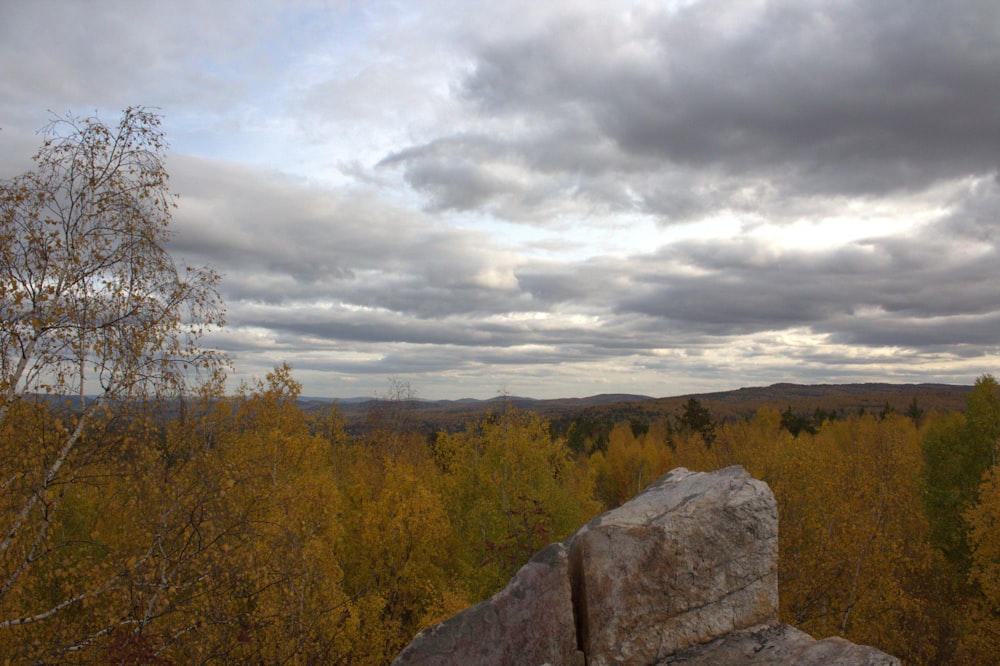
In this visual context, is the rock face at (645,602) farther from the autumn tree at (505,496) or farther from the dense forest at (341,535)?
the autumn tree at (505,496)

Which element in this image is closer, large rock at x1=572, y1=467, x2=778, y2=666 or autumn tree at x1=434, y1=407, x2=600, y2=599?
large rock at x1=572, y1=467, x2=778, y2=666

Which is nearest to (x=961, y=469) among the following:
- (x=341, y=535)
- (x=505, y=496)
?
(x=505, y=496)

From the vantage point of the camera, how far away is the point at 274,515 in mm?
18047

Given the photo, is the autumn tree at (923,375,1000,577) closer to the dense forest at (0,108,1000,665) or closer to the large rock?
the dense forest at (0,108,1000,665)

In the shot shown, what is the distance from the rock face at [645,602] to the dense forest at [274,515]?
409cm

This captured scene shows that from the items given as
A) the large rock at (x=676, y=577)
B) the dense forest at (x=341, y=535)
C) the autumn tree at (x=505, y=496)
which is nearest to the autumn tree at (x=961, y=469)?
the dense forest at (x=341, y=535)

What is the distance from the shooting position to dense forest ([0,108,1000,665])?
34.9ft

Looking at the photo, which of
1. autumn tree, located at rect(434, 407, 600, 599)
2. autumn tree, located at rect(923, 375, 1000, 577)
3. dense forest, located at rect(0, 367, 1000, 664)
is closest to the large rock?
dense forest, located at rect(0, 367, 1000, 664)

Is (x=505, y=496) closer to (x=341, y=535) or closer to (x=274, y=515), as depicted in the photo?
(x=341, y=535)

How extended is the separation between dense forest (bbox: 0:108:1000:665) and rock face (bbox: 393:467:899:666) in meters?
4.09

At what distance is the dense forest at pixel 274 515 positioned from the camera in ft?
34.9

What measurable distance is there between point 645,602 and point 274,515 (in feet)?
40.2

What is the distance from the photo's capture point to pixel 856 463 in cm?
2942

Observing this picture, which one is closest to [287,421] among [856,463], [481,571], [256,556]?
[481,571]
